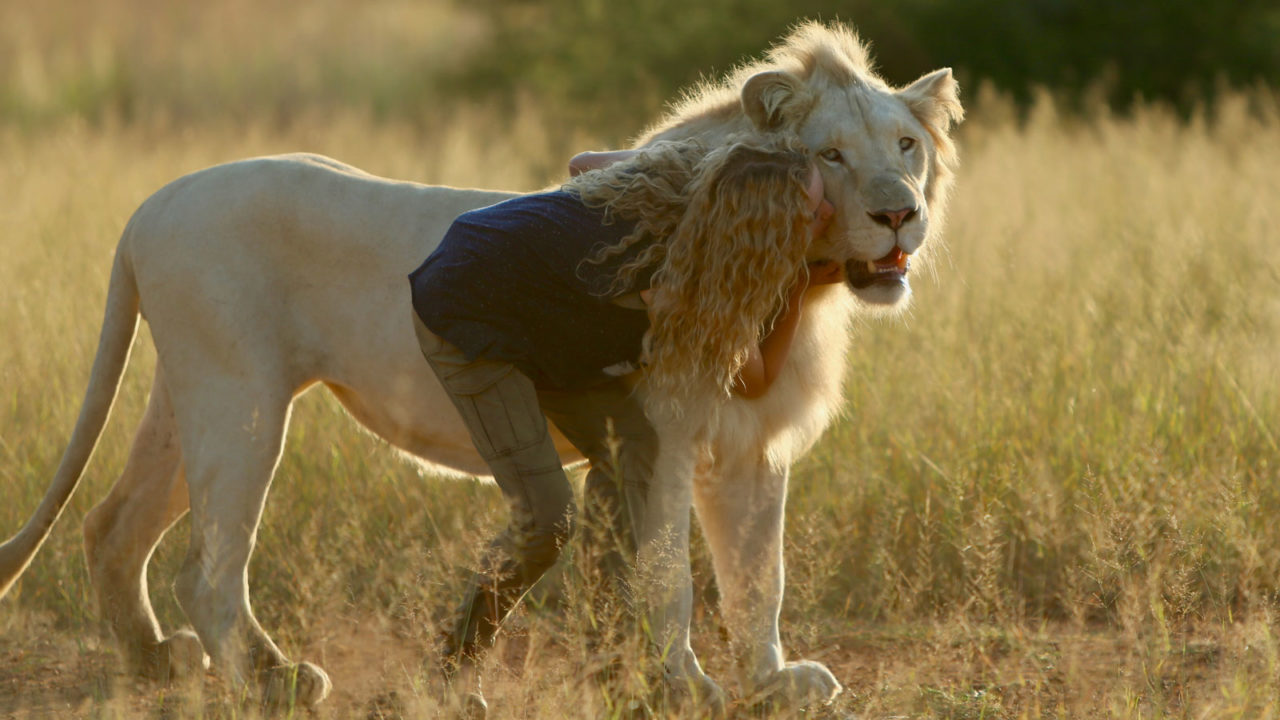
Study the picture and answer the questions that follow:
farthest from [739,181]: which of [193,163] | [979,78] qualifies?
[979,78]

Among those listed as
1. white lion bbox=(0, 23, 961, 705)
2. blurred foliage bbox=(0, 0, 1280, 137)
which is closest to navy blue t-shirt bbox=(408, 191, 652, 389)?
white lion bbox=(0, 23, 961, 705)

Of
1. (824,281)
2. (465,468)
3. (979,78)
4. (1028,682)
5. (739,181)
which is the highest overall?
(979,78)

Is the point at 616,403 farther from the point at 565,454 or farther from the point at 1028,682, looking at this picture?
the point at 1028,682

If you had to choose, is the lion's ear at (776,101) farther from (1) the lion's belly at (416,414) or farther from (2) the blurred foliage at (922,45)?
(2) the blurred foliage at (922,45)

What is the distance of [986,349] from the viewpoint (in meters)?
6.01

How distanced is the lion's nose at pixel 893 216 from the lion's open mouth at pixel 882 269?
8 cm

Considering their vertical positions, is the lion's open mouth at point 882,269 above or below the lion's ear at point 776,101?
below

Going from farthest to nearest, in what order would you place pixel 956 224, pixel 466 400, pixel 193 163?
pixel 193 163 < pixel 956 224 < pixel 466 400

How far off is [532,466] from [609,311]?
1.46ft

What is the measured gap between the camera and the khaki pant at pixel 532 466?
3596 millimetres

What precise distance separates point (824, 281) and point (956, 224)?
479cm

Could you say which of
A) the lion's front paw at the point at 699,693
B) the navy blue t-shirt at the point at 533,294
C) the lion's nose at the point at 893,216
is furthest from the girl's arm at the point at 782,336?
the lion's front paw at the point at 699,693

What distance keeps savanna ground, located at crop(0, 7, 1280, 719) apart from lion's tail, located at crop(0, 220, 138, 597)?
18.8 inches

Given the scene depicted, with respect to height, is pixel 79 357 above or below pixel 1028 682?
above
